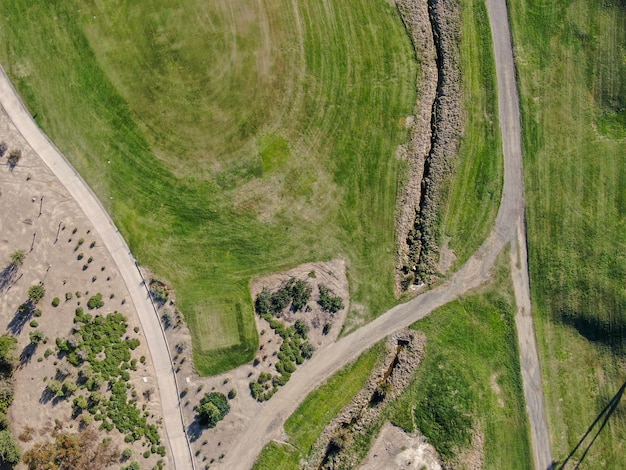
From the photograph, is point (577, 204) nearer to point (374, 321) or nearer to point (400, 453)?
point (374, 321)

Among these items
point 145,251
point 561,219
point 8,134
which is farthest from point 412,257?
point 8,134

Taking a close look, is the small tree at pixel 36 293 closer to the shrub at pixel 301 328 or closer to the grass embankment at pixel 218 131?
the grass embankment at pixel 218 131

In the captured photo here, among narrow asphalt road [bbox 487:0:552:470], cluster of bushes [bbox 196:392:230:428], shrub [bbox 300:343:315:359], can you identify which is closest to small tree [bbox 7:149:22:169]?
cluster of bushes [bbox 196:392:230:428]

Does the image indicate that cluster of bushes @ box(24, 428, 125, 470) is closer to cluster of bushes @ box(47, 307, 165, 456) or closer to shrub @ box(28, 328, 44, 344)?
cluster of bushes @ box(47, 307, 165, 456)

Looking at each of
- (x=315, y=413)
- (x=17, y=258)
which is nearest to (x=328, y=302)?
(x=315, y=413)

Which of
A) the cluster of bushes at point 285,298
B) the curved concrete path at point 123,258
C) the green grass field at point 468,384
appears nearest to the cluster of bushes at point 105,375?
the curved concrete path at point 123,258

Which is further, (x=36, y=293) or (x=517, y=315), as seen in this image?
(x=517, y=315)
